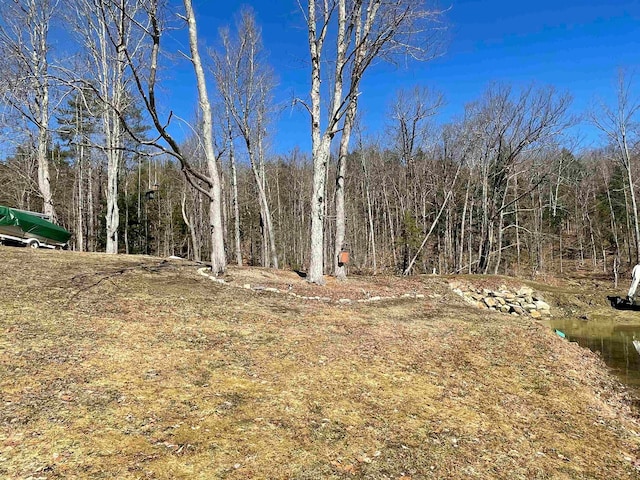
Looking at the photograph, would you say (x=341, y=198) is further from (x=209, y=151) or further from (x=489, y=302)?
(x=489, y=302)

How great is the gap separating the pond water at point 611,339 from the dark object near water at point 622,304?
71 cm

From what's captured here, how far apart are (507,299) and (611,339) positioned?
4.31m

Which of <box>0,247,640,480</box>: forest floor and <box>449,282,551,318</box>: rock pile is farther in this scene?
<box>449,282,551,318</box>: rock pile

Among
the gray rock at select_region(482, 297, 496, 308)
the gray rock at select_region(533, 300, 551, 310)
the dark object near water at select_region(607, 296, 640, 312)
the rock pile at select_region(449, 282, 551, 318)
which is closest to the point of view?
the rock pile at select_region(449, 282, 551, 318)

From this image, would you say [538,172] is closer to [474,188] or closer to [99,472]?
[474,188]

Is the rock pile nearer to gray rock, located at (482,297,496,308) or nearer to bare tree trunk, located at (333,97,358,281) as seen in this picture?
gray rock, located at (482,297,496,308)

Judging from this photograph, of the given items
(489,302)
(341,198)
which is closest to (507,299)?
(489,302)

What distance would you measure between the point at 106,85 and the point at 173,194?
17.3 m

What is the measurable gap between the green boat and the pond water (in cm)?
1628

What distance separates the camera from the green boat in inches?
471

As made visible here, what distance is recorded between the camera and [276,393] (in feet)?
14.2

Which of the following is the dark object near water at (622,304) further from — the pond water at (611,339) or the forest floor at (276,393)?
the forest floor at (276,393)

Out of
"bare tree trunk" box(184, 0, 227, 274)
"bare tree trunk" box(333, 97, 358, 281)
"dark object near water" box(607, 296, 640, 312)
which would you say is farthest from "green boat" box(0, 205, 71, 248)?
"dark object near water" box(607, 296, 640, 312)

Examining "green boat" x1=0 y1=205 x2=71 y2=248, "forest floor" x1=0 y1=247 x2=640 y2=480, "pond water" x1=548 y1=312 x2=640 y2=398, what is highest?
"green boat" x1=0 y1=205 x2=71 y2=248
